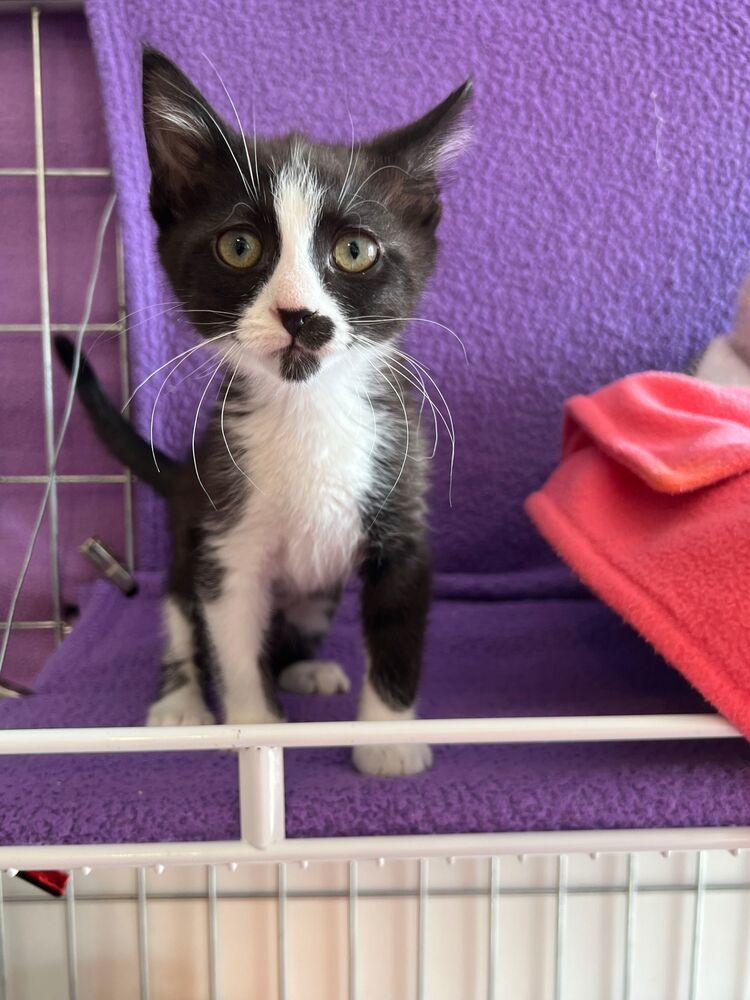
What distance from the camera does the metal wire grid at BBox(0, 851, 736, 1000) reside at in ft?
2.76

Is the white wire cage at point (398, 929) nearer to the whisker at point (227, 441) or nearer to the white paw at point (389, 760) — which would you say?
the white paw at point (389, 760)

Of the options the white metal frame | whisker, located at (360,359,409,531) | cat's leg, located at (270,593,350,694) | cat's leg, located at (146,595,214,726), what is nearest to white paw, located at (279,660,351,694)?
cat's leg, located at (270,593,350,694)

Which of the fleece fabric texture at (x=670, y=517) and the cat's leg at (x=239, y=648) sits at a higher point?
the fleece fabric texture at (x=670, y=517)

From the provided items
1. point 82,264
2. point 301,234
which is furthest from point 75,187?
point 301,234

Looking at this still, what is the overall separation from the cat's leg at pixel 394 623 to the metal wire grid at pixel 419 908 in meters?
0.16

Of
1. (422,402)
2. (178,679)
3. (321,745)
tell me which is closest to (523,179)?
(422,402)

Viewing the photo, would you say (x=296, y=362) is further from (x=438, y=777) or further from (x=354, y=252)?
(x=438, y=777)

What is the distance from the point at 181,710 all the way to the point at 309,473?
0.27 meters

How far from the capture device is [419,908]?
851mm

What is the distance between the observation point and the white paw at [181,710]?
86cm

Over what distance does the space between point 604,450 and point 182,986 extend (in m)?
0.68

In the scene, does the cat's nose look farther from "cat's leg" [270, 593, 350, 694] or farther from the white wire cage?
Result: the white wire cage

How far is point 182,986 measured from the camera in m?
0.86

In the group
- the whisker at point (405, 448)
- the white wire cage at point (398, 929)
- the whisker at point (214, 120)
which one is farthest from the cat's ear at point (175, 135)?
the white wire cage at point (398, 929)
